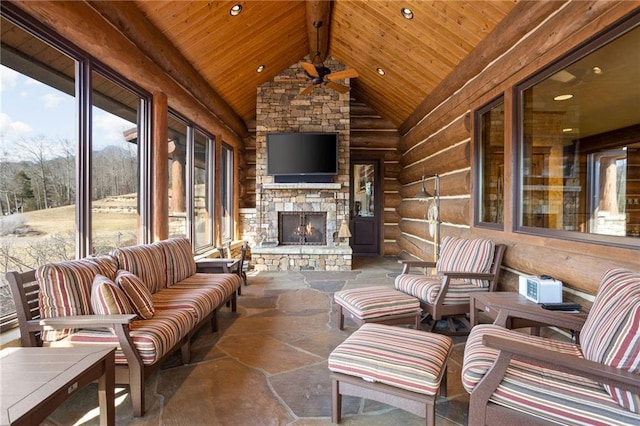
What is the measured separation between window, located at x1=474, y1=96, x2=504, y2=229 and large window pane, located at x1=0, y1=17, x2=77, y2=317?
14.4 ft

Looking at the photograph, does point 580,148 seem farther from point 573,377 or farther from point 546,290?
point 573,377

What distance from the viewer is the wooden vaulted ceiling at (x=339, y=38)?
3744 millimetres

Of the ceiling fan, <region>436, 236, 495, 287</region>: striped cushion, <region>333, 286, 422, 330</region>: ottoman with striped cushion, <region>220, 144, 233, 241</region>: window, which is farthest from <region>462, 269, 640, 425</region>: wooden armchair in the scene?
<region>220, 144, 233, 241</region>: window

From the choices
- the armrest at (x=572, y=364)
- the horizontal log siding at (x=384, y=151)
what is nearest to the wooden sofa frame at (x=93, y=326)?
the armrest at (x=572, y=364)

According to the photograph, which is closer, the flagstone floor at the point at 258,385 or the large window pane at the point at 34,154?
the flagstone floor at the point at 258,385

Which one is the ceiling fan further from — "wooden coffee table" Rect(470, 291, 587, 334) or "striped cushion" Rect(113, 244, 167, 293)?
"wooden coffee table" Rect(470, 291, 587, 334)

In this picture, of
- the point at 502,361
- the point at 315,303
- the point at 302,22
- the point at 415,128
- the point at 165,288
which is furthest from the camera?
the point at 415,128

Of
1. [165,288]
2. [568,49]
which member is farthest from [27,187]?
[568,49]

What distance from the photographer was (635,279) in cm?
178

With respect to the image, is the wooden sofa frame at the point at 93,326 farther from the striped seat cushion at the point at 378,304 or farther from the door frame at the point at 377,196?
the door frame at the point at 377,196

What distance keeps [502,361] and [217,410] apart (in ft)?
5.69

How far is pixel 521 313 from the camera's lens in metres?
2.38

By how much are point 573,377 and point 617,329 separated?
12.8 inches

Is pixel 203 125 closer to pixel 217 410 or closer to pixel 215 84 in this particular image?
Answer: pixel 215 84
